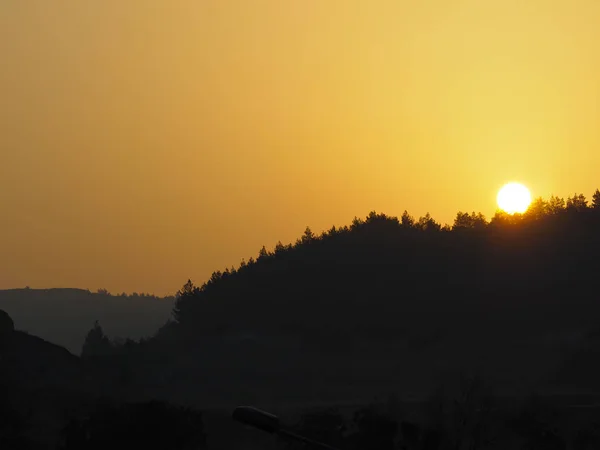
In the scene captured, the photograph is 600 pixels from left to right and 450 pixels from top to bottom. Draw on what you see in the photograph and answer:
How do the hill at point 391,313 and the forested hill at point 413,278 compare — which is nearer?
the hill at point 391,313

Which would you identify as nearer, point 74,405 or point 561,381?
point 74,405

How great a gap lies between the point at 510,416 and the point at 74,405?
85.8 feet

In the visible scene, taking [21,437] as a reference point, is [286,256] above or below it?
above

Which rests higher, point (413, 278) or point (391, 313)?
point (413, 278)

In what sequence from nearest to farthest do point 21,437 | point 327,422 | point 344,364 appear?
1. point 21,437
2. point 327,422
3. point 344,364

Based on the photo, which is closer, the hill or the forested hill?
the hill

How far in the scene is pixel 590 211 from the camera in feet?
380

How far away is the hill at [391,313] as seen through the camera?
302 ft

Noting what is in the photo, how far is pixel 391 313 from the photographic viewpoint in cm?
10825

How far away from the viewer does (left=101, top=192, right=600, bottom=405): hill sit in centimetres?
9200

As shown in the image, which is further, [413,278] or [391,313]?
[413,278]

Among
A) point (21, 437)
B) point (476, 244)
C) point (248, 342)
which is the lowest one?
point (21, 437)

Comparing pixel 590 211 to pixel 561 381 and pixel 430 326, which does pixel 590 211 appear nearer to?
pixel 430 326

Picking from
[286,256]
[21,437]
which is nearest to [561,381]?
[286,256]
